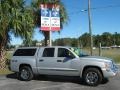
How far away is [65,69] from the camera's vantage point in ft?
46.5

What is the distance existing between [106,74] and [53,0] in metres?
16.7

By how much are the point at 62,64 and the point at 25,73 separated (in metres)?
2.32

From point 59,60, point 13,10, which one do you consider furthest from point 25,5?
point 59,60

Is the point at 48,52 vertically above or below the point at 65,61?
above

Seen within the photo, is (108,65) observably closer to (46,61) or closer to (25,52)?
(46,61)

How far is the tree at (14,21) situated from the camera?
67.3 ft

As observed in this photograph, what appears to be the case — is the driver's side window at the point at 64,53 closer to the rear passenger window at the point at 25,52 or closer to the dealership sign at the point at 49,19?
the rear passenger window at the point at 25,52

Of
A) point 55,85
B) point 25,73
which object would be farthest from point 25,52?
point 55,85

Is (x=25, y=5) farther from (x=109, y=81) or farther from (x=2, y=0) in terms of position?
(x=109, y=81)

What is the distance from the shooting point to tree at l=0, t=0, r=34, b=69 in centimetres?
2052

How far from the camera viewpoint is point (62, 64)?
561 inches

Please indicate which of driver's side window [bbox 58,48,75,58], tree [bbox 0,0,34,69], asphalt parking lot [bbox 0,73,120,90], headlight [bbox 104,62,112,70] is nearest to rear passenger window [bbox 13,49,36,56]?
asphalt parking lot [bbox 0,73,120,90]

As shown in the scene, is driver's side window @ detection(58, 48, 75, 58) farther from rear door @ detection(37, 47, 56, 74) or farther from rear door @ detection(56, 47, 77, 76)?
rear door @ detection(37, 47, 56, 74)

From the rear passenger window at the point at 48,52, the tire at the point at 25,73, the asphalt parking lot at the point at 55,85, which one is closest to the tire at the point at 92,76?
the asphalt parking lot at the point at 55,85
